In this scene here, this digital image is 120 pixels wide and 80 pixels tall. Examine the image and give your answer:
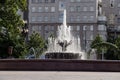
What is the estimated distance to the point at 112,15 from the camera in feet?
438

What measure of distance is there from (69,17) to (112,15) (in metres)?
15.1

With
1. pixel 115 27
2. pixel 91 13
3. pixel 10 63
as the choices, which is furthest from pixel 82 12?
pixel 10 63

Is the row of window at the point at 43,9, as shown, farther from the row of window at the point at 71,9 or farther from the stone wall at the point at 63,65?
the stone wall at the point at 63,65

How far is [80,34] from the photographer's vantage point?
128m

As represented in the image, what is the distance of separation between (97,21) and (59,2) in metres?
13.7

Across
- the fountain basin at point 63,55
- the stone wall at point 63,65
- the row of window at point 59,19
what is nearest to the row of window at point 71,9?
the row of window at point 59,19

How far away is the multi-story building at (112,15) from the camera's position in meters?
133

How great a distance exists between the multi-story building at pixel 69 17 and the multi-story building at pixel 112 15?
6.01 meters

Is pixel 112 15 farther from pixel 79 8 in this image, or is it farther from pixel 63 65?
pixel 63 65
